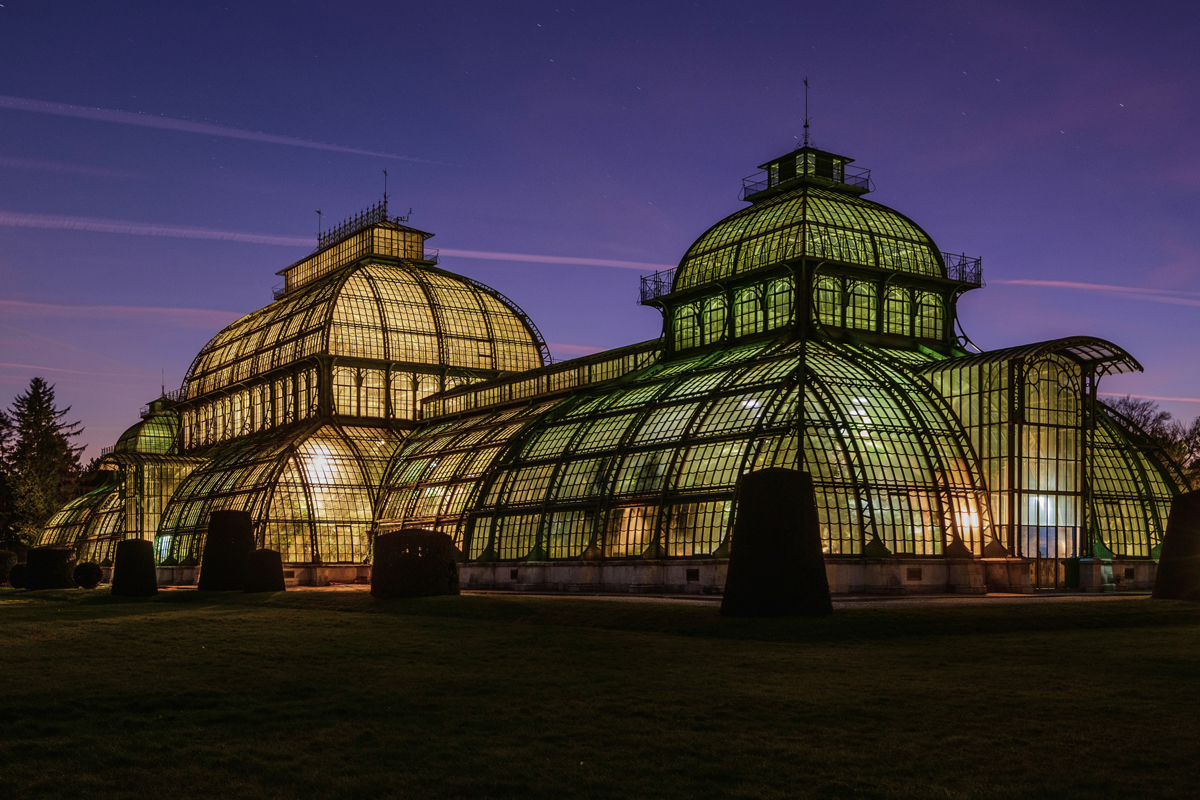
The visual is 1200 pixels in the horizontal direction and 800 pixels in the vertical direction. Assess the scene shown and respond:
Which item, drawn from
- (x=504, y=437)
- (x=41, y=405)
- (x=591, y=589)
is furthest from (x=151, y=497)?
(x=591, y=589)

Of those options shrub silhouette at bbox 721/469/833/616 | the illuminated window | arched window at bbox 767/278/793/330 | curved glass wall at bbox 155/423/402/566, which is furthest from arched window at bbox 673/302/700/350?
shrub silhouette at bbox 721/469/833/616

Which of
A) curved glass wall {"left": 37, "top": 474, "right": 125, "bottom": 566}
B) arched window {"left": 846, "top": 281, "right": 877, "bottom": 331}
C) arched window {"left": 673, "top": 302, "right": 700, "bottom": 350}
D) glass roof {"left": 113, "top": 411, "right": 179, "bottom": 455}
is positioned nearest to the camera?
arched window {"left": 846, "top": 281, "right": 877, "bottom": 331}

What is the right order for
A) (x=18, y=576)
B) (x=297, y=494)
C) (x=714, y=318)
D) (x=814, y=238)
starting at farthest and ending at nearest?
1. (x=297, y=494)
2. (x=18, y=576)
3. (x=714, y=318)
4. (x=814, y=238)

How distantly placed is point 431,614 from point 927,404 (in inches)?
1062

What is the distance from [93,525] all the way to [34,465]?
1045 cm

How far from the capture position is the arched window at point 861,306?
6309 cm

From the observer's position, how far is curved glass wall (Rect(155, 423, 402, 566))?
255 feet

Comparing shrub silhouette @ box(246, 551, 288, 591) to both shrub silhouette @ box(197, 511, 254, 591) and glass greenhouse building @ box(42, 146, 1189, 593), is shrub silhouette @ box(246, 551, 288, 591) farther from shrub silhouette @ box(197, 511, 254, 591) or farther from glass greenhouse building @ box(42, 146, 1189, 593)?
glass greenhouse building @ box(42, 146, 1189, 593)

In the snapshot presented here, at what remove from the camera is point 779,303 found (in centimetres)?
6306

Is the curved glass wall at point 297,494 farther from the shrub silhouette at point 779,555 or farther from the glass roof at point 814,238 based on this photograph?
the shrub silhouette at point 779,555

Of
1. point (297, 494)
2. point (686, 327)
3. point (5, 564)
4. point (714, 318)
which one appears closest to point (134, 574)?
point (297, 494)

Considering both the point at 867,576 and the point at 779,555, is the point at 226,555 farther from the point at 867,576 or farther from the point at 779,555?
the point at 779,555

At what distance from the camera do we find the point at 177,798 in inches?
606

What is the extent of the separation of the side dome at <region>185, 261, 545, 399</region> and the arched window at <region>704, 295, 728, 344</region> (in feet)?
99.8
